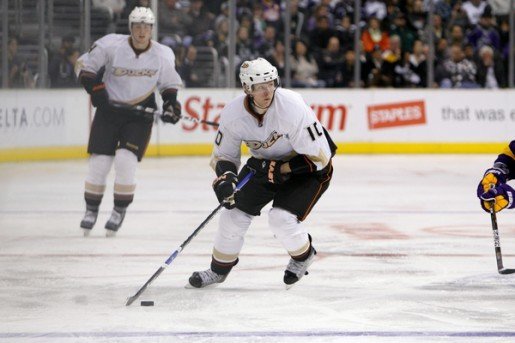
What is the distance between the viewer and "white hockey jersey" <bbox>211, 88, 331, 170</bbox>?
5.21 meters

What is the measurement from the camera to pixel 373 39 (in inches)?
571

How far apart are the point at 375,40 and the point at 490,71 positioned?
144 centimetres

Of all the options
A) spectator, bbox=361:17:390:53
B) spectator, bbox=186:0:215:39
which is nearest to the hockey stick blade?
spectator, bbox=186:0:215:39

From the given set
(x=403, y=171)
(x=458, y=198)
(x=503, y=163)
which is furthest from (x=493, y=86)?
(x=503, y=163)

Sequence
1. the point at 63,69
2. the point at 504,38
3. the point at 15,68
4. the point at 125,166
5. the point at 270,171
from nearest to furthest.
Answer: the point at 270,171
the point at 125,166
the point at 15,68
the point at 63,69
the point at 504,38

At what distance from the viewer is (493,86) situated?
47.8 feet

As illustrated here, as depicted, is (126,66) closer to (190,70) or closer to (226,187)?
(226,187)

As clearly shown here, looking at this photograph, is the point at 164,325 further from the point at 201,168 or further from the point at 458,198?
the point at 201,168

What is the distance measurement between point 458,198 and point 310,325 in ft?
17.6

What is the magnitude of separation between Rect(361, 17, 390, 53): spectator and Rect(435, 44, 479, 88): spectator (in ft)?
2.36

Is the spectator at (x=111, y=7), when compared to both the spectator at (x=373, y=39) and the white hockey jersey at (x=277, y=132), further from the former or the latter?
the white hockey jersey at (x=277, y=132)

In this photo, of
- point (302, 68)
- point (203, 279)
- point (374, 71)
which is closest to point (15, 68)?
point (302, 68)

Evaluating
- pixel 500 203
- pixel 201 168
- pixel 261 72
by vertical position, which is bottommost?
pixel 201 168

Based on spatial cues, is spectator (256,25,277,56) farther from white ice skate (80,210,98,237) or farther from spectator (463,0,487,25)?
white ice skate (80,210,98,237)
